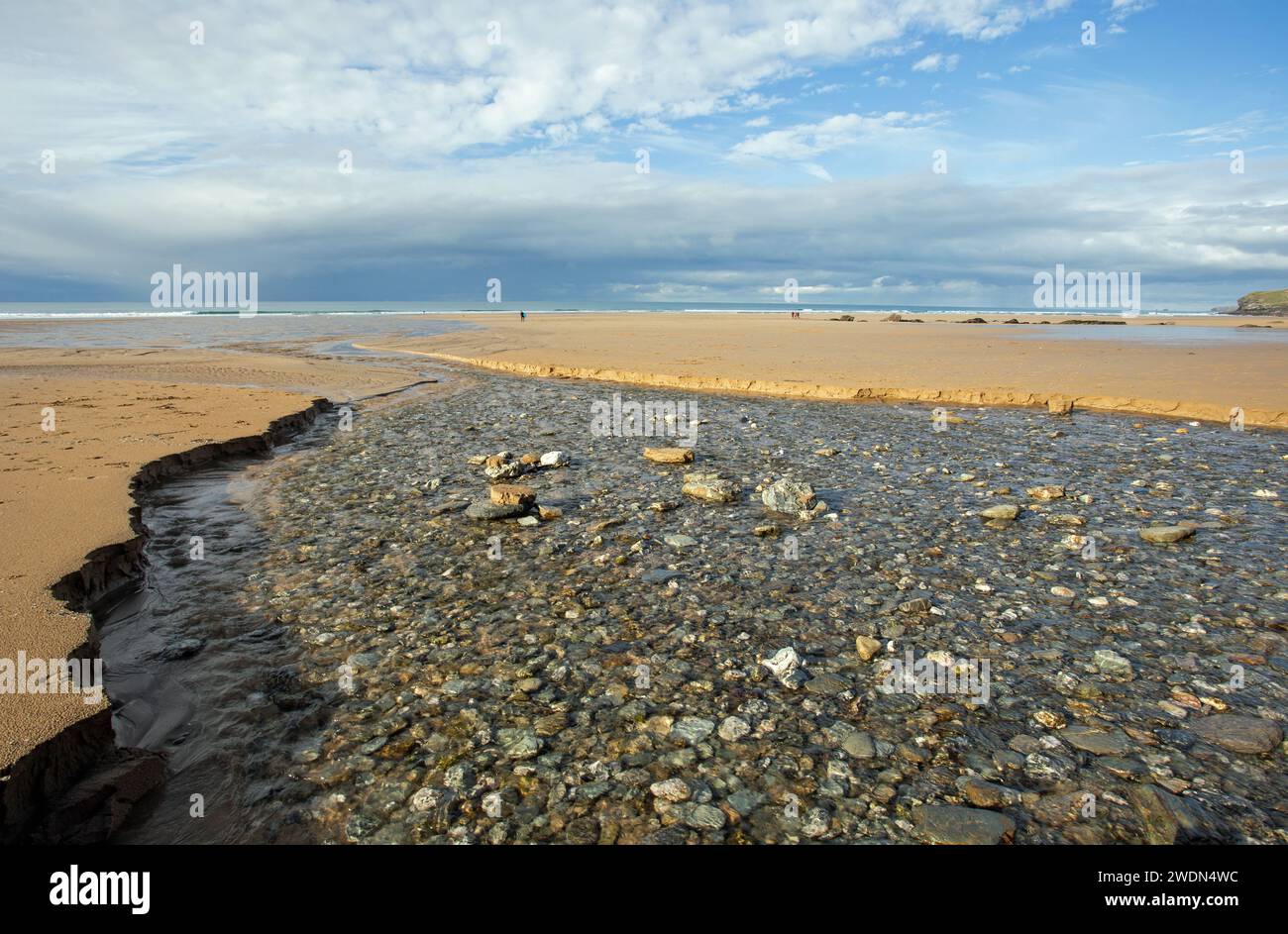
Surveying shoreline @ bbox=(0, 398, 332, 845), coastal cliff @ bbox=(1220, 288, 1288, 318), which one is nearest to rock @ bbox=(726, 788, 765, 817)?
shoreline @ bbox=(0, 398, 332, 845)

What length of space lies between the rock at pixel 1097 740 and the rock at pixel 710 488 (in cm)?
545

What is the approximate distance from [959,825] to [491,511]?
6.31 metres

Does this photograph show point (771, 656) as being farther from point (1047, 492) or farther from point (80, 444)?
point (80, 444)

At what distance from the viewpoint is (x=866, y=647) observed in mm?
5199

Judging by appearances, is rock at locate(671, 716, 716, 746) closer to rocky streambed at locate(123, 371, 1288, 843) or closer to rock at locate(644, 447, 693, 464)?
rocky streambed at locate(123, 371, 1288, 843)

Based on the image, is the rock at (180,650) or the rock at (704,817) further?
the rock at (180,650)

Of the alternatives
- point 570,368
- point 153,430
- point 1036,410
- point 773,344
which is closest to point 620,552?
point 153,430

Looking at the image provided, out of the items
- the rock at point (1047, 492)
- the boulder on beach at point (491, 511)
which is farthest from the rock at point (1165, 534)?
the boulder on beach at point (491, 511)

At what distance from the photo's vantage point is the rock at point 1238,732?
401cm

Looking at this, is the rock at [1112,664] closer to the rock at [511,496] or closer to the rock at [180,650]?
the rock at [511,496]

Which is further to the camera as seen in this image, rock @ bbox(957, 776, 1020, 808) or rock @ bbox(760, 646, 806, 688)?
rock @ bbox(760, 646, 806, 688)

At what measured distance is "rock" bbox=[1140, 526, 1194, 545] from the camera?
24.4 ft

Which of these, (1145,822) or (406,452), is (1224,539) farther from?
(406,452)

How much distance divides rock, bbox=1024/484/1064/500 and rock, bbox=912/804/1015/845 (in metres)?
7.06
